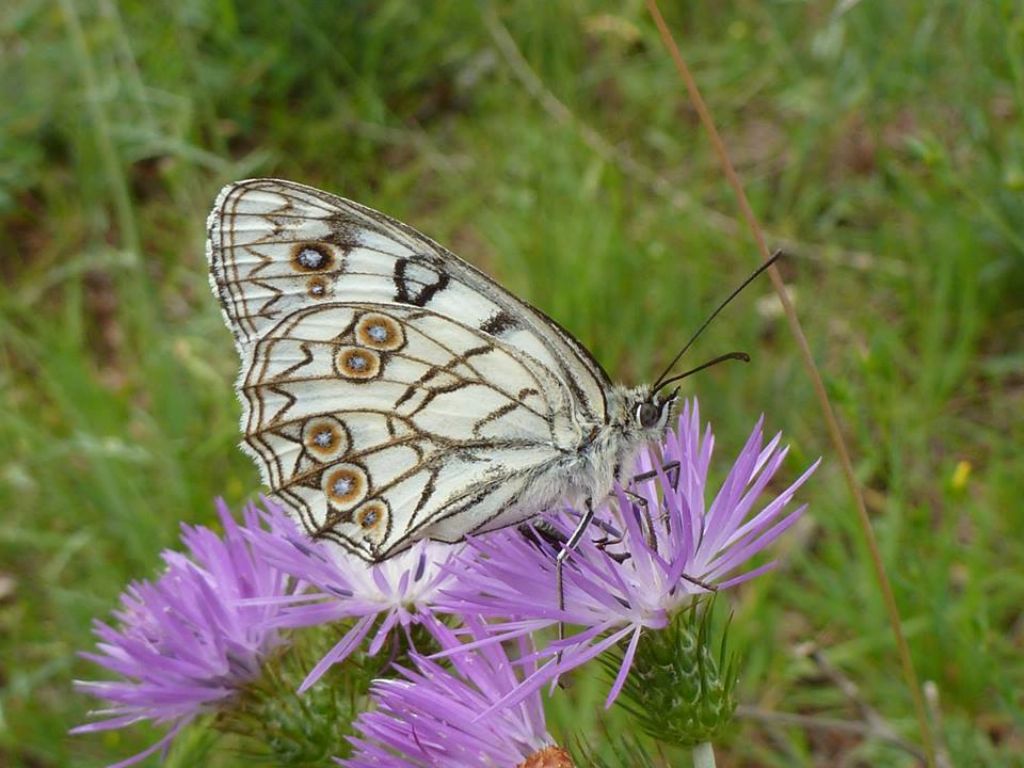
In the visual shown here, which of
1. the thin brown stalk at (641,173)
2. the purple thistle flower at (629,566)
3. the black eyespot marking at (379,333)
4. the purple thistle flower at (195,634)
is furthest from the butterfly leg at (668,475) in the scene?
the thin brown stalk at (641,173)

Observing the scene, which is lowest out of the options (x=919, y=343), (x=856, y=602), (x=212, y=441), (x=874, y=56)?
(x=856, y=602)

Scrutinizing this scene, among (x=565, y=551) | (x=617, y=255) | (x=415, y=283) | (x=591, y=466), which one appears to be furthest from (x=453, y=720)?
(x=617, y=255)

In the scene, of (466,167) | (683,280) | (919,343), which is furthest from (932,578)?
(466,167)

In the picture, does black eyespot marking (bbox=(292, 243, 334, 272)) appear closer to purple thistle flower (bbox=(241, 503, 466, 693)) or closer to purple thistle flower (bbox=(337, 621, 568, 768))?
purple thistle flower (bbox=(241, 503, 466, 693))

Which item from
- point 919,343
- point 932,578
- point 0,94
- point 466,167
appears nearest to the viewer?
point 932,578

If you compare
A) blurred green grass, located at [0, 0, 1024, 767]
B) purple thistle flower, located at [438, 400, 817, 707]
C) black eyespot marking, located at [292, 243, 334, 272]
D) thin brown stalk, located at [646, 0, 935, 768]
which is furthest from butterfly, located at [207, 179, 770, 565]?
blurred green grass, located at [0, 0, 1024, 767]

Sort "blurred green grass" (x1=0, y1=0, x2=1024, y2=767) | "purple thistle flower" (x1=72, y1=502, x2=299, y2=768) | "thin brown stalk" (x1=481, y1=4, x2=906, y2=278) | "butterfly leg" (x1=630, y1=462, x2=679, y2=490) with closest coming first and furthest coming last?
1. "butterfly leg" (x1=630, y1=462, x2=679, y2=490)
2. "purple thistle flower" (x1=72, y1=502, x2=299, y2=768)
3. "blurred green grass" (x1=0, y1=0, x2=1024, y2=767)
4. "thin brown stalk" (x1=481, y1=4, x2=906, y2=278)

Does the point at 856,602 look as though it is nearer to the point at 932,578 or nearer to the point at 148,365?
the point at 932,578
